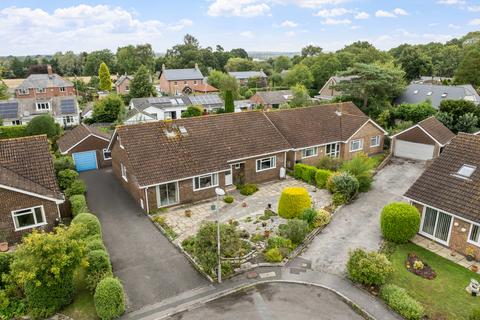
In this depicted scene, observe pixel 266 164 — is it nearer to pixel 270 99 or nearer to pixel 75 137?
pixel 75 137

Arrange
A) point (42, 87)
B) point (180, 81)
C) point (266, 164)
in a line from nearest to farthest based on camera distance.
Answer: point (266, 164)
point (42, 87)
point (180, 81)

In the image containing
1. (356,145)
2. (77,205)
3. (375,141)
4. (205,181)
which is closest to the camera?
(77,205)

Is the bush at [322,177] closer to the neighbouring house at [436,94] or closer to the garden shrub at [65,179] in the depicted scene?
the garden shrub at [65,179]

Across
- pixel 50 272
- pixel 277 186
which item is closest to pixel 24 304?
pixel 50 272

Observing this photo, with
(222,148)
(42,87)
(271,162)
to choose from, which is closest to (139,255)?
(222,148)

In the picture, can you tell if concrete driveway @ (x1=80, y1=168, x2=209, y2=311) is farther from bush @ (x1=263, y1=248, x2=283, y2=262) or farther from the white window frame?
the white window frame

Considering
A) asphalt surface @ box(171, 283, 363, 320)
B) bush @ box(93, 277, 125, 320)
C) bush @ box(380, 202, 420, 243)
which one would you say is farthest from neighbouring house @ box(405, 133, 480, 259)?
bush @ box(93, 277, 125, 320)
